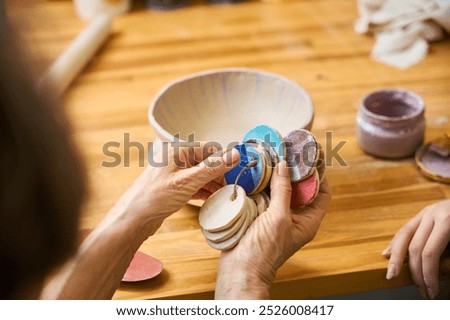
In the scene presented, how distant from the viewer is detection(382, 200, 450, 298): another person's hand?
82cm

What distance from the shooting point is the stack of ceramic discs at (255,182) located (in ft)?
2.52

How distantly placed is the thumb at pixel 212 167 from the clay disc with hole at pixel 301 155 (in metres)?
0.07

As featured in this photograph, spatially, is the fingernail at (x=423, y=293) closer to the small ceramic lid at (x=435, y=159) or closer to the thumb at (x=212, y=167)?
the small ceramic lid at (x=435, y=159)

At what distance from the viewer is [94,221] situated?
92 centimetres

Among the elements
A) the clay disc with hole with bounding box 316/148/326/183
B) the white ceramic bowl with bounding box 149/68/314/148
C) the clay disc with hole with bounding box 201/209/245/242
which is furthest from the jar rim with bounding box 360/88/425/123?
the clay disc with hole with bounding box 201/209/245/242

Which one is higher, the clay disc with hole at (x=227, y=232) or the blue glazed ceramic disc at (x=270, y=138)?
the blue glazed ceramic disc at (x=270, y=138)

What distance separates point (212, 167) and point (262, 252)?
122 mm

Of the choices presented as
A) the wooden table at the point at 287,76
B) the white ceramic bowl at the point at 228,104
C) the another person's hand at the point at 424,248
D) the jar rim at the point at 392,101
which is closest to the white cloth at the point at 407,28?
the wooden table at the point at 287,76

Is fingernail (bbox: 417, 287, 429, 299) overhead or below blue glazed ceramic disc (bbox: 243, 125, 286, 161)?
below

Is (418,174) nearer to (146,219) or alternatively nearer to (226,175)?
(226,175)

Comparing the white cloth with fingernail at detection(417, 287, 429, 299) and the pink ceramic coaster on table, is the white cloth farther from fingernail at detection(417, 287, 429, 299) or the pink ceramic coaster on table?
the pink ceramic coaster on table

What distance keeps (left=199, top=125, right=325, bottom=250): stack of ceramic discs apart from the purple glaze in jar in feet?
0.75
